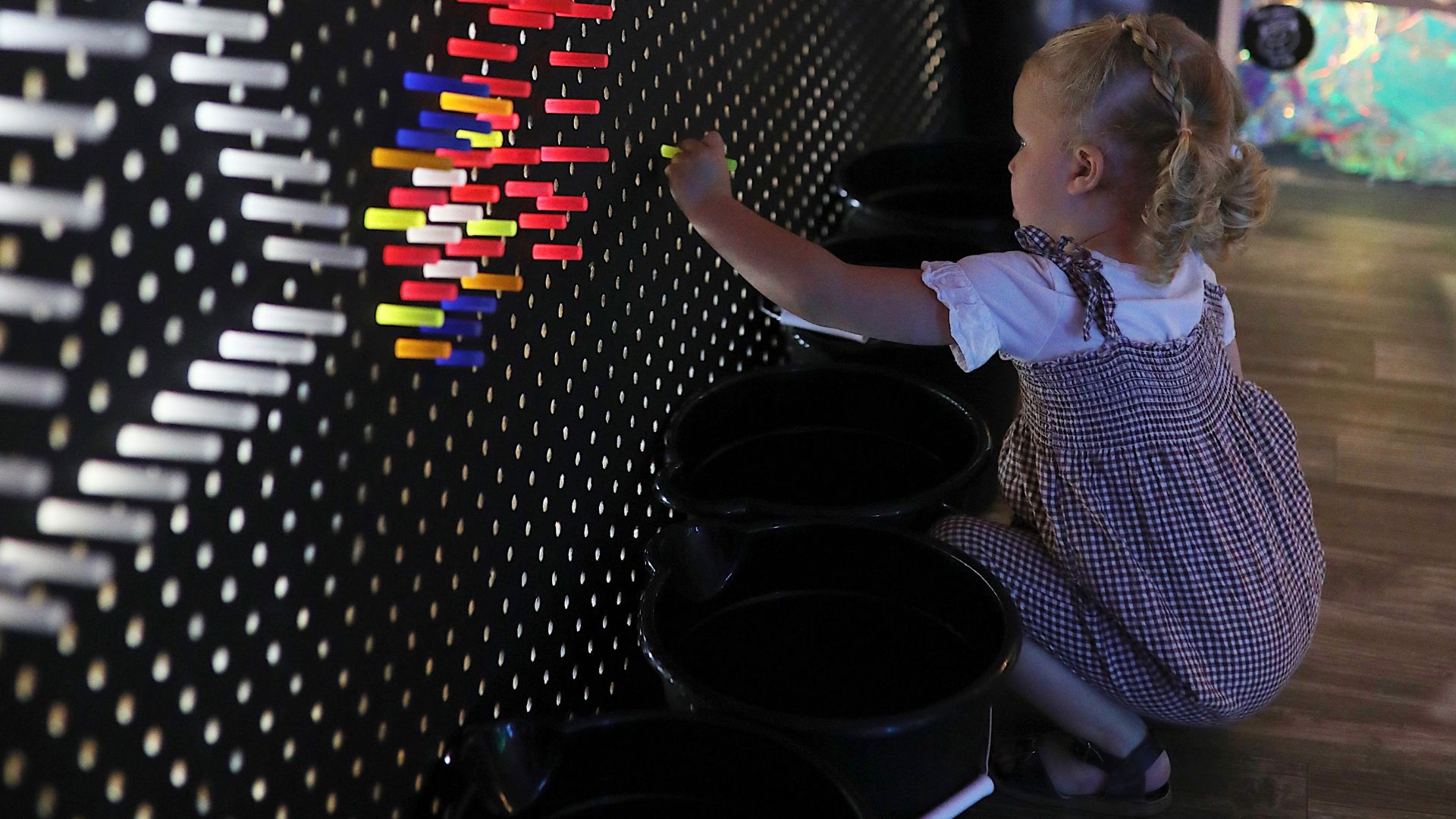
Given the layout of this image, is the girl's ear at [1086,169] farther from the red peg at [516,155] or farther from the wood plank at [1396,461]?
the wood plank at [1396,461]

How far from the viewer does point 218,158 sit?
74 centimetres

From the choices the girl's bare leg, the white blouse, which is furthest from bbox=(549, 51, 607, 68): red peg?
the girl's bare leg

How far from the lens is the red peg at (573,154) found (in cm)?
116

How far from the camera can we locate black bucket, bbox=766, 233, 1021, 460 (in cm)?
170

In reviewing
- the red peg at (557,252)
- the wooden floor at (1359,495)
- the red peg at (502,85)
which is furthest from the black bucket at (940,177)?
the red peg at (502,85)

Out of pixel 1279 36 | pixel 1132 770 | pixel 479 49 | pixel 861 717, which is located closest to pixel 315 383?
pixel 479 49

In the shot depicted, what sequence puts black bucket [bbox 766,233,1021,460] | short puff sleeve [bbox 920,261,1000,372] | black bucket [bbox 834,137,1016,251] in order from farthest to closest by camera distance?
1. black bucket [bbox 834,137,1016,251]
2. black bucket [bbox 766,233,1021,460]
3. short puff sleeve [bbox 920,261,1000,372]

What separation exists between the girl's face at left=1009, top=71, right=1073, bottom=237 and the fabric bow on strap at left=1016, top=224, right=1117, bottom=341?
0.17 feet

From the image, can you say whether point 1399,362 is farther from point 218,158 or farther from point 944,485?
point 218,158

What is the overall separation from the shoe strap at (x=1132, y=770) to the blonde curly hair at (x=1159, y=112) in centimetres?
50

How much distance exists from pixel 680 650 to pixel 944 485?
12.4 inches

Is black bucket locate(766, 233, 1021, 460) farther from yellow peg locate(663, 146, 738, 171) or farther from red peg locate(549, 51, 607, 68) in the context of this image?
red peg locate(549, 51, 607, 68)

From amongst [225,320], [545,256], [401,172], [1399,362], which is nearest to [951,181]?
[1399,362]

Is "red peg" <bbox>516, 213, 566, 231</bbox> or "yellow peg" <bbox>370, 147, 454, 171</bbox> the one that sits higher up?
"yellow peg" <bbox>370, 147, 454, 171</bbox>
